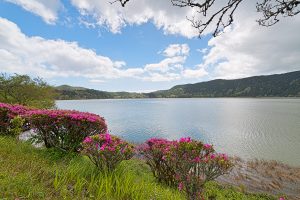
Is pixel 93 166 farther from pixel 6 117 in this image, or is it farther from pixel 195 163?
pixel 6 117

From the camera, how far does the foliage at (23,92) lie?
31.5m

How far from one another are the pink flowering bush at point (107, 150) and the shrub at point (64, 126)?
225 cm

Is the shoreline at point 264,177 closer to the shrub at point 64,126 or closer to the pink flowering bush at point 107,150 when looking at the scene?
Result: the shrub at point 64,126

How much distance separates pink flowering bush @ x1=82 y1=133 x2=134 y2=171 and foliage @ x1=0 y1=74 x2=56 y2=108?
28229 mm

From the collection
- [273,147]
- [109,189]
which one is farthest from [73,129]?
[273,147]

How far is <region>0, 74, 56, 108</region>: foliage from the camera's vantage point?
103 feet

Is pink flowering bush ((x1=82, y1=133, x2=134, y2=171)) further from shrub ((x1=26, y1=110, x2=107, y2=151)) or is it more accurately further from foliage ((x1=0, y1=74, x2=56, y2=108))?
foliage ((x1=0, y1=74, x2=56, y2=108))

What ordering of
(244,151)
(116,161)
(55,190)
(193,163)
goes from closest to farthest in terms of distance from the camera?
1. (55,190)
2. (193,163)
3. (116,161)
4. (244,151)

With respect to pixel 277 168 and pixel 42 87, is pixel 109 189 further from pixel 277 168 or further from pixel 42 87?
pixel 42 87

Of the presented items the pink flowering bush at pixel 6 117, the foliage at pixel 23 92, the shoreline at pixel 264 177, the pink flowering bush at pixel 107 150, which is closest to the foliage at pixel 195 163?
the pink flowering bush at pixel 107 150

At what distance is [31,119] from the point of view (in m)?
9.02

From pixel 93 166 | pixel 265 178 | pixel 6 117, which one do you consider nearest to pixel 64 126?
pixel 93 166

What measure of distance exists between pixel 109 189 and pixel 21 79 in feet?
107

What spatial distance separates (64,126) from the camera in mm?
9000
